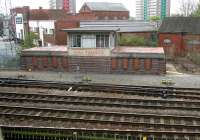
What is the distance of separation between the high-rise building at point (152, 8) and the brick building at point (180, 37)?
104 metres

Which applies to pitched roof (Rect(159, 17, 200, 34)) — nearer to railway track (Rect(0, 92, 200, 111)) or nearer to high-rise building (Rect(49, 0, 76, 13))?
railway track (Rect(0, 92, 200, 111))

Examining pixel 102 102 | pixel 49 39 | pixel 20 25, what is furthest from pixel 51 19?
pixel 102 102

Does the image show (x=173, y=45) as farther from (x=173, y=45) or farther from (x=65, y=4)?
(x=65, y=4)

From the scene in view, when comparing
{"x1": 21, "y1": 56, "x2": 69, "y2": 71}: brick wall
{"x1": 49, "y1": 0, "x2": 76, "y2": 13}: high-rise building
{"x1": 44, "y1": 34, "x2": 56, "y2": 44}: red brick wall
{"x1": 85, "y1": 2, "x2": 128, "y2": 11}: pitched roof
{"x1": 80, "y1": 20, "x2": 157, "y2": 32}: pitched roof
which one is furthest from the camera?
{"x1": 49, "y1": 0, "x2": 76, "y2": 13}: high-rise building

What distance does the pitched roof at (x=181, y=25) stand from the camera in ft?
113

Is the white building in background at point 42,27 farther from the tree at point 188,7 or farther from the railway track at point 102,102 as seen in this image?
the tree at point 188,7

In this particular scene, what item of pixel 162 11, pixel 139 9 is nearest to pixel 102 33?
pixel 162 11

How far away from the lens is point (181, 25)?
35.2 meters

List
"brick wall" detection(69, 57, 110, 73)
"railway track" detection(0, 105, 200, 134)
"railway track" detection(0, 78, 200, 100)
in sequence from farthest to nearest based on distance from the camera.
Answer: "brick wall" detection(69, 57, 110, 73)
"railway track" detection(0, 78, 200, 100)
"railway track" detection(0, 105, 200, 134)

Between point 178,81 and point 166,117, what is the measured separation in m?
9.46

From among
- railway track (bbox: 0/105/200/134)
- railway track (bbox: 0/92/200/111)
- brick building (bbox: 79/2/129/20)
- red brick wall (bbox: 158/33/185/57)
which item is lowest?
railway track (bbox: 0/105/200/134)

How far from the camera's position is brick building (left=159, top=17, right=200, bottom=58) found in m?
34.2

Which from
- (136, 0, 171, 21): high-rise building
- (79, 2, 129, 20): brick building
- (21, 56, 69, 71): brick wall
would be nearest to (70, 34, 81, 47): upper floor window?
(21, 56, 69, 71): brick wall

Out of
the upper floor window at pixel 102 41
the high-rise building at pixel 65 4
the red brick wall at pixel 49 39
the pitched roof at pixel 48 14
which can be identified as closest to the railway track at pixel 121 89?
the upper floor window at pixel 102 41
